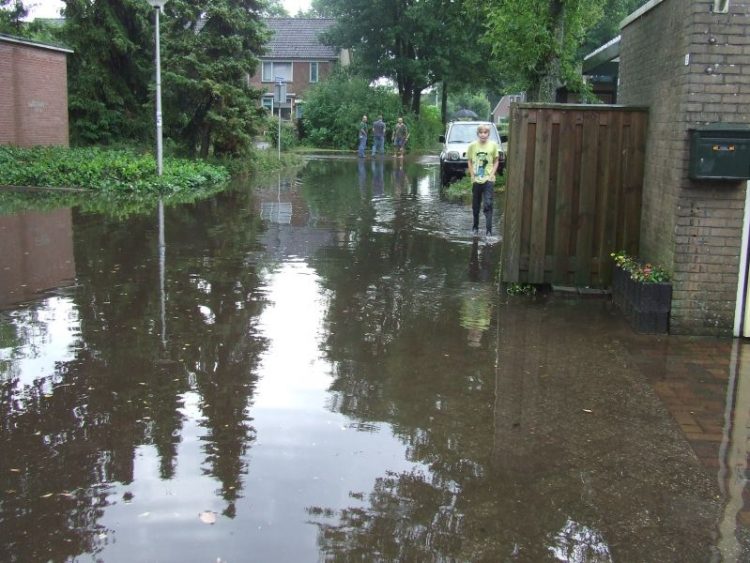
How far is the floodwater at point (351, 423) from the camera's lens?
3.85 meters

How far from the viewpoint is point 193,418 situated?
17.3ft

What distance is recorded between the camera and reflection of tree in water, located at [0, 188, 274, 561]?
4035 millimetres

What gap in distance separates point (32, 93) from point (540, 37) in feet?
55.0

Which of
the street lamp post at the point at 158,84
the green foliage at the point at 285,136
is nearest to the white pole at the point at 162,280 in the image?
the street lamp post at the point at 158,84

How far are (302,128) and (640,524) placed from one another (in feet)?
154

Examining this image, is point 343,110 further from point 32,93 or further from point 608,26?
point 32,93

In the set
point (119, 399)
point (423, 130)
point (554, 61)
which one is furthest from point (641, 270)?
point (423, 130)

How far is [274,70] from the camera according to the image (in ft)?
210

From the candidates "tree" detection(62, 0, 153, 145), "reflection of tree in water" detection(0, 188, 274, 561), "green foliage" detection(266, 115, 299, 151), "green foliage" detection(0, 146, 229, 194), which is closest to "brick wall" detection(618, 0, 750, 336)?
"reflection of tree in water" detection(0, 188, 274, 561)

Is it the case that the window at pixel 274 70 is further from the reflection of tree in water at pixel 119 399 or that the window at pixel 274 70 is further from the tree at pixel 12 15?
the reflection of tree in water at pixel 119 399

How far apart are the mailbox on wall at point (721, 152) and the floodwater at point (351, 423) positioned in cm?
151

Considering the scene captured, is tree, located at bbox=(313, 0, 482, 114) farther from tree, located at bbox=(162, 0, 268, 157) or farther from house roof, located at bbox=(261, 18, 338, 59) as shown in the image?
tree, located at bbox=(162, 0, 268, 157)

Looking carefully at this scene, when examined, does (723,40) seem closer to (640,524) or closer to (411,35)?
(640,524)

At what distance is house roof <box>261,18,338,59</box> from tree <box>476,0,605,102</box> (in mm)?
45892
